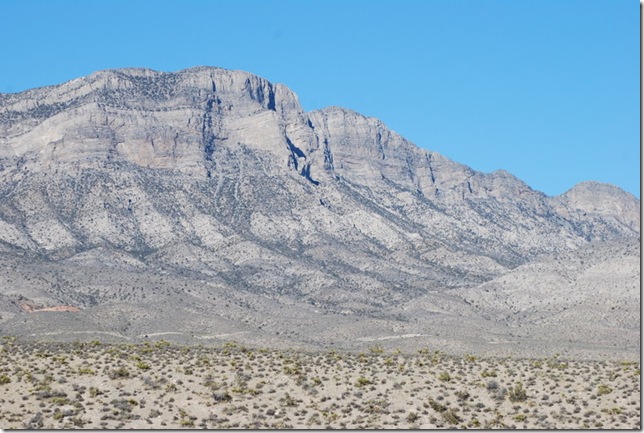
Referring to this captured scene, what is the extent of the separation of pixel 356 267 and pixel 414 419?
130m

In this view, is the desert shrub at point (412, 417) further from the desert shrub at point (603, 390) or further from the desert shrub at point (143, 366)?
the desert shrub at point (143, 366)

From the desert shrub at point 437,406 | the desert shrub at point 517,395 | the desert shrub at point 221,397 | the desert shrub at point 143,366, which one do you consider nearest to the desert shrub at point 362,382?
the desert shrub at point 437,406

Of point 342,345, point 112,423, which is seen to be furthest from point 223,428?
point 342,345

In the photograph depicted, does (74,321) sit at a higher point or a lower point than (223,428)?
higher

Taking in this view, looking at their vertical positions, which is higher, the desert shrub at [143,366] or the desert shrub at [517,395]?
the desert shrub at [143,366]

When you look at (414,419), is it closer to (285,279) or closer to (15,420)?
(15,420)

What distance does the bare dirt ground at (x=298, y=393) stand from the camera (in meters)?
52.4

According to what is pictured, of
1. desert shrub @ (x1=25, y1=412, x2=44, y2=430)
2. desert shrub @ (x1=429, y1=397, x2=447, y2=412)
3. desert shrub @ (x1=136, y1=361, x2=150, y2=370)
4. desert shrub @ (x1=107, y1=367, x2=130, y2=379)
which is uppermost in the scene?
desert shrub @ (x1=136, y1=361, x2=150, y2=370)

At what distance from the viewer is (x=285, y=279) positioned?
6727 inches

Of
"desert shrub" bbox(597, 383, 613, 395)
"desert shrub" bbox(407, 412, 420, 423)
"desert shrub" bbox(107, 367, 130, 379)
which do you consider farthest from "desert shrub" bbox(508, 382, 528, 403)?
"desert shrub" bbox(107, 367, 130, 379)

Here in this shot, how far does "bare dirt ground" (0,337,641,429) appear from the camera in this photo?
172ft

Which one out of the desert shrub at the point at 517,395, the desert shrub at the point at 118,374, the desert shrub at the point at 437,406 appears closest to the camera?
the desert shrub at the point at 437,406

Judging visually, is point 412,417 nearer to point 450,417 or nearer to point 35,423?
point 450,417

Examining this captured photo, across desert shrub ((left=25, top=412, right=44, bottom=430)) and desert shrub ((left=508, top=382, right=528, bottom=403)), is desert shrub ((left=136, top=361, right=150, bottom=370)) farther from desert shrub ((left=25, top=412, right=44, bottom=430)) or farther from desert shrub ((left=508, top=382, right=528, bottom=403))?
desert shrub ((left=508, top=382, right=528, bottom=403))
